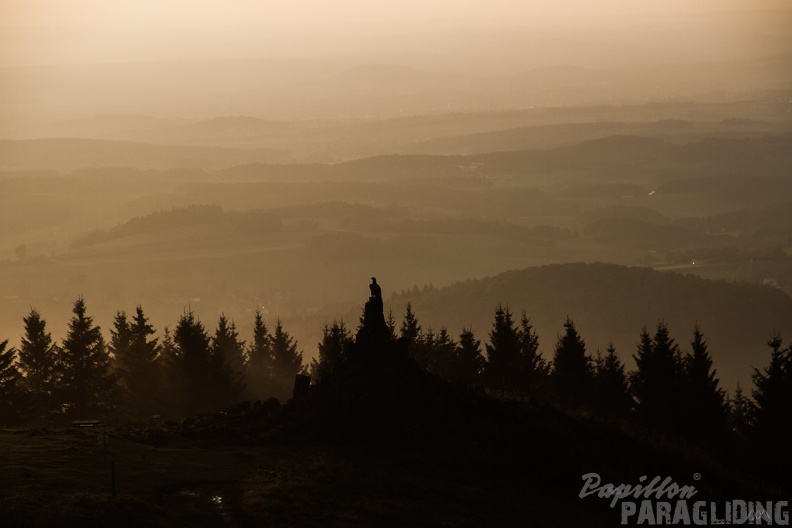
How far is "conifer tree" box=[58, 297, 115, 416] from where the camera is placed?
45.1 m

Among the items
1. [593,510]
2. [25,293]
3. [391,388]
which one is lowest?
[593,510]

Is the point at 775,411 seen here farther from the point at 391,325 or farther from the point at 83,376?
the point at 83,376

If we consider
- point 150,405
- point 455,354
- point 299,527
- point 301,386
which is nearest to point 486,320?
point 455,354

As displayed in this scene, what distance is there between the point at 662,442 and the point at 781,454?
7545 mm

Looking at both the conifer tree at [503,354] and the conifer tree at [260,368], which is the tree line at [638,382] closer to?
the conifer tree at [503,354]

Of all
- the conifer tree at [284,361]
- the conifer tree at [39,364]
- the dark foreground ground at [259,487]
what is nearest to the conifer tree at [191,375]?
the conifer tree at [39,364]

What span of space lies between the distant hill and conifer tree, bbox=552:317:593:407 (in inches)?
2058

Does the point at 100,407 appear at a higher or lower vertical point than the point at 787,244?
lower

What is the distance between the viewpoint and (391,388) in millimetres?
31578

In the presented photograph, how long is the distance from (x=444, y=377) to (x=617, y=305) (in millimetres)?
80602

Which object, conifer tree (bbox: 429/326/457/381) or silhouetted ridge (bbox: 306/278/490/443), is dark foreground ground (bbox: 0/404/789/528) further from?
conifer tree (bbox: 429/326/457/381)

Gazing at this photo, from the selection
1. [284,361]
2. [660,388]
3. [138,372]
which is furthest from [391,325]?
[660,388]

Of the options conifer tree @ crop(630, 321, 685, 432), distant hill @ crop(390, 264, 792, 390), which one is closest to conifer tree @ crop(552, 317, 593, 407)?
conifer tree @ crop(630, 321, 685, 432)

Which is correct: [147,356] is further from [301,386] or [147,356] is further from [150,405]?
[301,386]
